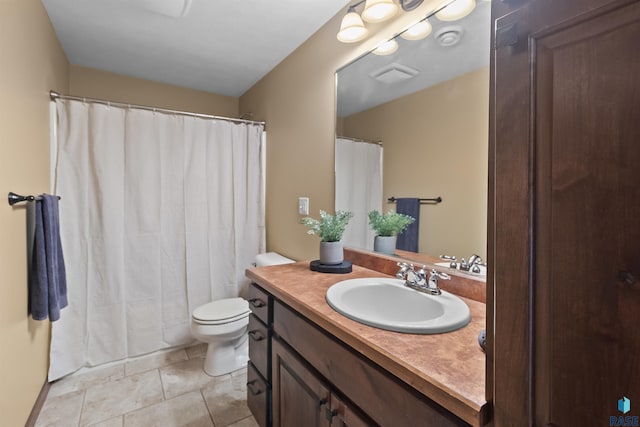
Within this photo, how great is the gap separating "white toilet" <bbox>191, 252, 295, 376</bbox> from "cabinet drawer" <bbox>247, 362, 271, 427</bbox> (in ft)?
1.62

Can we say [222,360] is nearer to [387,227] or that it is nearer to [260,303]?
[260,303]

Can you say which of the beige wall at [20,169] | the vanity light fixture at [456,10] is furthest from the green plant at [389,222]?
the beige wall at [20,169]

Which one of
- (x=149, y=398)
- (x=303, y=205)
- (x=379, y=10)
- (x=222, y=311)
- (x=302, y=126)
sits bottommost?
(x=149, y=398)

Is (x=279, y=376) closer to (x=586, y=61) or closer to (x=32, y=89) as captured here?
(x=586, y=61)

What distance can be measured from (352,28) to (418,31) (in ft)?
1.13

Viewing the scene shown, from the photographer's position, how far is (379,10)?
4.38 ft

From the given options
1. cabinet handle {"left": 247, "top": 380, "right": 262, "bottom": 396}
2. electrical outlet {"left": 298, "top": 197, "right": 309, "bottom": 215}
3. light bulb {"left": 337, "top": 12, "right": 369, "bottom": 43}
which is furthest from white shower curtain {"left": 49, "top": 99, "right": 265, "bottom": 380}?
light bulb {"left": 337, "top": 12, "right": 369, "bottom": 43}

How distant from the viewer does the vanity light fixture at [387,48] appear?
1435mm

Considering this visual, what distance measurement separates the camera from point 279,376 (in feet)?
4.05

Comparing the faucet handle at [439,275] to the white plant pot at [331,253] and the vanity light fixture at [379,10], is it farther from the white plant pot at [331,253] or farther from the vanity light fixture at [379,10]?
the vanity light fixture at [379,10]

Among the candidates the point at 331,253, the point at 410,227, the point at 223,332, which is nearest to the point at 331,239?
the point at 331,253

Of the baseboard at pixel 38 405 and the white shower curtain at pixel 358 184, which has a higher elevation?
the white shower curtain at pixel 358 184

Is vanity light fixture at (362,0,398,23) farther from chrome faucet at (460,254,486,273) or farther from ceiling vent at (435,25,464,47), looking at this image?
chrome faucet at (460,254,486,273)

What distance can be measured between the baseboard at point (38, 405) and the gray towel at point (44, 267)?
53 centimetres
